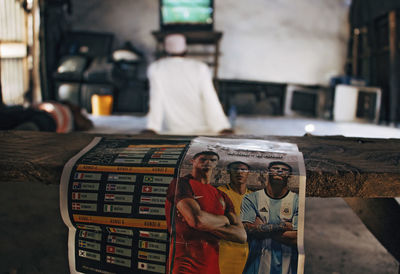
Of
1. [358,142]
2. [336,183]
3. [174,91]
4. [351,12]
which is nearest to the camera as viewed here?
[336,183]

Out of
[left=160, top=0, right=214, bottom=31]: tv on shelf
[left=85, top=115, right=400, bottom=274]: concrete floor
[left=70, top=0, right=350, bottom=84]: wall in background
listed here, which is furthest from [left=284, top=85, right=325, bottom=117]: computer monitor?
[left=85, top=115, right=400, bottom=274]: concrete floor

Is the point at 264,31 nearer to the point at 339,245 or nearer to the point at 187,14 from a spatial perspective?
the point at 187,14

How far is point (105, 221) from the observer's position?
1.83 feet

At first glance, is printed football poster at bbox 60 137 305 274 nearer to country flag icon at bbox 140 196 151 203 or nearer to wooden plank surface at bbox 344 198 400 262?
country flag icon at bbox 140 196 151 203

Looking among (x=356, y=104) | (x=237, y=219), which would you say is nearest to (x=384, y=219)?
(x=237, y=219)

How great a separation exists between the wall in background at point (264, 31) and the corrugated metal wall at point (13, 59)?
1.67 metres

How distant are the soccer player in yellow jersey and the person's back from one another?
1823 millimetres

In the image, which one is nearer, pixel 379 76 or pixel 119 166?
pixel 119 166

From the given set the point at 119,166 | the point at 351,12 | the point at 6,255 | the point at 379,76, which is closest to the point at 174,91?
the point at 6,255

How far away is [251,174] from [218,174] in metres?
0.06

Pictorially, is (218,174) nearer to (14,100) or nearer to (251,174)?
(251,174)

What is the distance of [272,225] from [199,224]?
13 cm

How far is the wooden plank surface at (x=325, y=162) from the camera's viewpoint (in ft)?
Answer: 1.69

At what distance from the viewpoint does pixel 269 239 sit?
0.52 m
